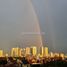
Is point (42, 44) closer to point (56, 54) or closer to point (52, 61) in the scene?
point (56, 54)

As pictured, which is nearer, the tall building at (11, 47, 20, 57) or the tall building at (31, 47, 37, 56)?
the tall building at (11, 47, 20, 57)

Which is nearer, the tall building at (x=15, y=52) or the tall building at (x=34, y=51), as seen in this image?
the tall building at (x=15, y=52)

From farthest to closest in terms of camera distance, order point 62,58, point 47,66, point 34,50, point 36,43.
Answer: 1. point 36,43
2. point 34,50
3. point 62,58
4. point 47,66

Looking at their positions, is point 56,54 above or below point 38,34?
below

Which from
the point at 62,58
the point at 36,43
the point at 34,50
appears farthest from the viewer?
the point at 36,43

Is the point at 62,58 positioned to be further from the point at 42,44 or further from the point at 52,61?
the point at 42,44

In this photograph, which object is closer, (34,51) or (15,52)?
(15,52)

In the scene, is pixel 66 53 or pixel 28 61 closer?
pixel 28 61

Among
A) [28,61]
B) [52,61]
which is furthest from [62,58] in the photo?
[28,61]

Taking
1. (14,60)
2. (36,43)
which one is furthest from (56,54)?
(14,60)
